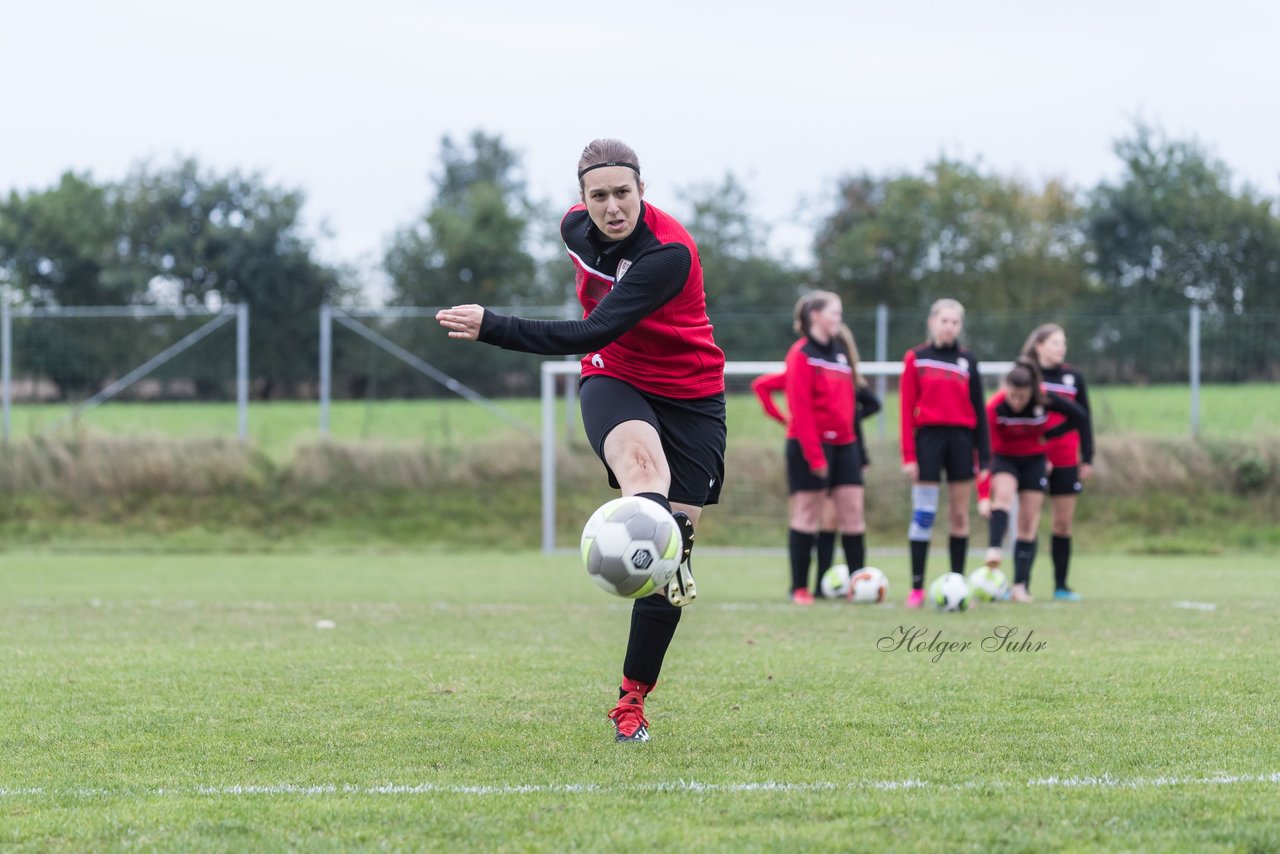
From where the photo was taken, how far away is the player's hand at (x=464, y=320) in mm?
4348

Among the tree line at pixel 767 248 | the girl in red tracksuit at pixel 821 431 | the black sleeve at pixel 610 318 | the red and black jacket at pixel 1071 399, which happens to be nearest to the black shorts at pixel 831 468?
the girl in red tracksuit at pixel 821 431

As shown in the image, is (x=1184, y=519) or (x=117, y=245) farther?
(x=117, y=245)

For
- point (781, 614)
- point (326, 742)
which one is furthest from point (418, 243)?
point (326, 742)

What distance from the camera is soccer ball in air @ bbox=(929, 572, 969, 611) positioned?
8805mm

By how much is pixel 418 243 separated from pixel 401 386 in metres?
14.5

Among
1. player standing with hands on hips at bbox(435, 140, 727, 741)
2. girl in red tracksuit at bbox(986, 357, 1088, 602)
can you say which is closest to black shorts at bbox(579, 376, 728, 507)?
player standing with hands on hips at bbox(435, 140, 727, 741)

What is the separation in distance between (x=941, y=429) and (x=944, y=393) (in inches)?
9.7

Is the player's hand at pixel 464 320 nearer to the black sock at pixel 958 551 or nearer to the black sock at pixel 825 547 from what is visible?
the black sock at pixel 958 551

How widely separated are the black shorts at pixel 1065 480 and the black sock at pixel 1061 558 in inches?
13.7

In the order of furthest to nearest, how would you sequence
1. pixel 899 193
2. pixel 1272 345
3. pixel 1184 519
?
pixel 899 193
pixel 1272 345
pixel 1184 519

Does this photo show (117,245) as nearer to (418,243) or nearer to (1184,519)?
(418,243)

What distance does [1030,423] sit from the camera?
10047 mm

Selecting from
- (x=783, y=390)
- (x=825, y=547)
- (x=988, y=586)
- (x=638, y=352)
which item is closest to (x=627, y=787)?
(x=638, y=352)

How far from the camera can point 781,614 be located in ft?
28.8
